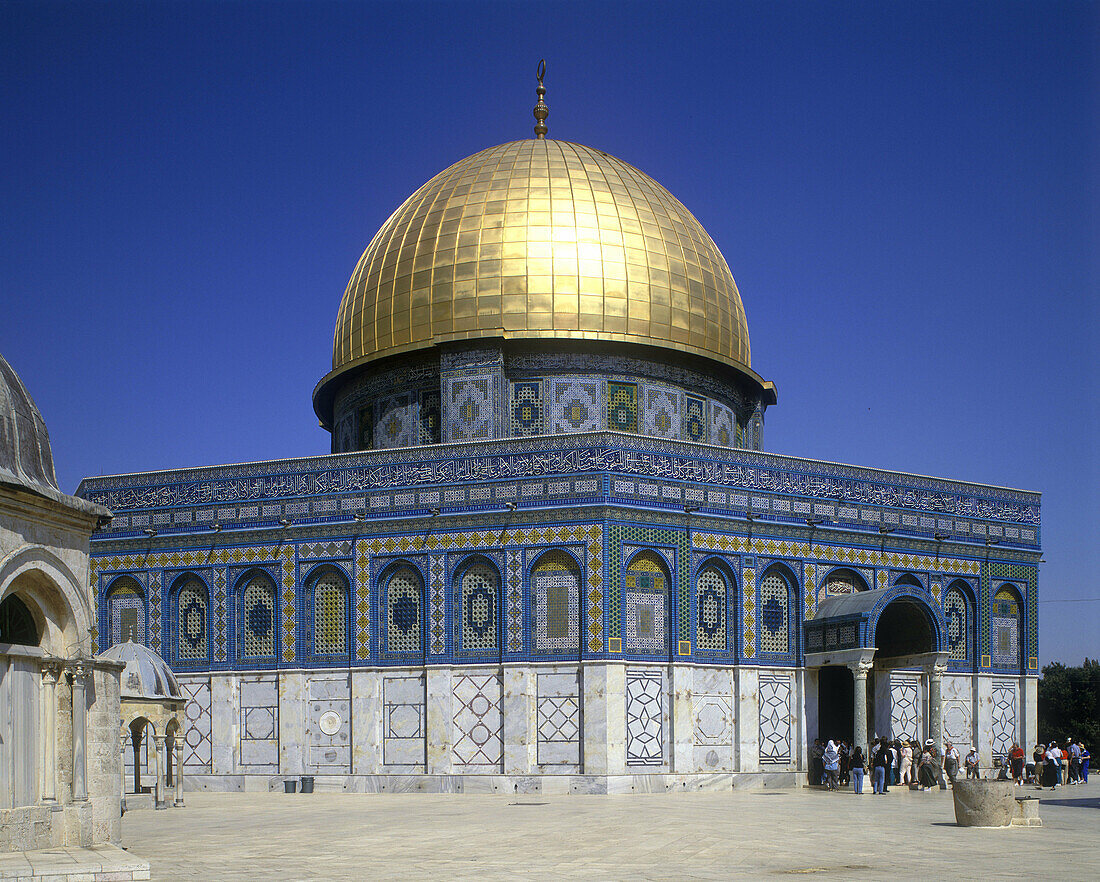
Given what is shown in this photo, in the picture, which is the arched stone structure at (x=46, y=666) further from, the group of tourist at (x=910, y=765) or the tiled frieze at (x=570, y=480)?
the group of tourist at (x=910, y=765)

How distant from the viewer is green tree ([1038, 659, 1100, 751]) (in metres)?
47.0

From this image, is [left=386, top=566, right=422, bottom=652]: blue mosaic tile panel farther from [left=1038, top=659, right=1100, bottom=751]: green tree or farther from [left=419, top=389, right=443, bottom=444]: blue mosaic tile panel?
[left=1038, top=659, right=1100, bottom=751]: green tree

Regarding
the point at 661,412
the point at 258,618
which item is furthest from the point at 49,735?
the point at 661,412

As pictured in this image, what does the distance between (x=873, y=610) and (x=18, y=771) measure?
1697 centimetres

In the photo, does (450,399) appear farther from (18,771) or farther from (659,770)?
(18,771)

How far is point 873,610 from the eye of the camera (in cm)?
2659

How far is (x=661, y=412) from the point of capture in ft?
103

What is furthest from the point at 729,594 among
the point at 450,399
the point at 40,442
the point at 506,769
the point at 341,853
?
the point at 40,442

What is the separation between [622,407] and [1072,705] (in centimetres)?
2531

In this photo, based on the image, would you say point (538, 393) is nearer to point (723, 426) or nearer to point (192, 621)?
point (723, 426)

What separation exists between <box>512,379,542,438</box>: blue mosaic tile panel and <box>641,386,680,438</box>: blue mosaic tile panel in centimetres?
226

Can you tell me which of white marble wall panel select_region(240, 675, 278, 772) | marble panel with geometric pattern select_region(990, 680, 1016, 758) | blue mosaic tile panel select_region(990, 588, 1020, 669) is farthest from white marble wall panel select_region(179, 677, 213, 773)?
blue mosaic tile panel select_region(990, 588, 1020, 669)

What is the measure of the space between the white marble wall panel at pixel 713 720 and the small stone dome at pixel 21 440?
1472 cm

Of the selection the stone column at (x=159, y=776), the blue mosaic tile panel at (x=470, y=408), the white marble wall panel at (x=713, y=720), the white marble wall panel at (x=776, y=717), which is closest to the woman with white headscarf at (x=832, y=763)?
the white marble wall panel at (x=776, y=717)
